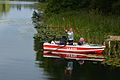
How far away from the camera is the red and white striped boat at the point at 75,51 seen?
31.1 metres

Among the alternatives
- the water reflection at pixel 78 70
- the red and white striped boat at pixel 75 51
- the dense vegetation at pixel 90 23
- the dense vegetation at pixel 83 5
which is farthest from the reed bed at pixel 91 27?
the dense vegetation at pixel 83 5

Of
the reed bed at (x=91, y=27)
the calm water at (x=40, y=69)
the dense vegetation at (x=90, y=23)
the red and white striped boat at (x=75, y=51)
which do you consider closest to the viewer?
the calm water at (x=40, y=69)

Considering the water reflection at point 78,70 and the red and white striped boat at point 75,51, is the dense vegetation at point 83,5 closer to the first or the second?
the red and white striped boat at point 75,51

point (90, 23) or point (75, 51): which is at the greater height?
point (90, 23)

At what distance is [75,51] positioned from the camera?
3206 cm

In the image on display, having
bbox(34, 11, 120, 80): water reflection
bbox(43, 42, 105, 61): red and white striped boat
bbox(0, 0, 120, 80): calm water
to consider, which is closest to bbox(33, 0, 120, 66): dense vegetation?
bbox(43, 42, 105, 61): red and white striped boat

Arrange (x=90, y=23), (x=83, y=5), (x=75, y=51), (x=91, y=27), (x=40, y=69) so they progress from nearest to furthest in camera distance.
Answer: (x=40, y=69)
(x=75, y=51)
(x=91, y=27)
(x=90, y=23)
(x=83, y=5)

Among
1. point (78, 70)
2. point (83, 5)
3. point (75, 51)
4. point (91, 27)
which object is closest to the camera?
point (78, 70)

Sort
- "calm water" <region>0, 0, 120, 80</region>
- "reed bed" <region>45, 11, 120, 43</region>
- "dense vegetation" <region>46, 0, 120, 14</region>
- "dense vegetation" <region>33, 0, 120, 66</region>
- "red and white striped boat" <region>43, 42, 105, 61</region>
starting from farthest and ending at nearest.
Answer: "dense vegetation" <region>46, 0, 120, 14</region>
"reed bed" <region>45, 11, 120, 43</region>
"dense vegetation" <region>33, 0, 120, 66</region>
"red and white striped boat" <region>43, 42, 105, 61</region>
"calm water" <region>0, 0, 120, 80</region>

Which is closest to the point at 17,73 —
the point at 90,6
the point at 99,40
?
the point at 99,40

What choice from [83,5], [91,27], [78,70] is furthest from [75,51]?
[83,5]

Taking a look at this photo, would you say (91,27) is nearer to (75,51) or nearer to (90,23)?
(90,23)

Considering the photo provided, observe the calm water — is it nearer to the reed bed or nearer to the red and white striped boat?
the red and white striped boat

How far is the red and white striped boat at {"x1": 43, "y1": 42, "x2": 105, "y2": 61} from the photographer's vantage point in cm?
3111
